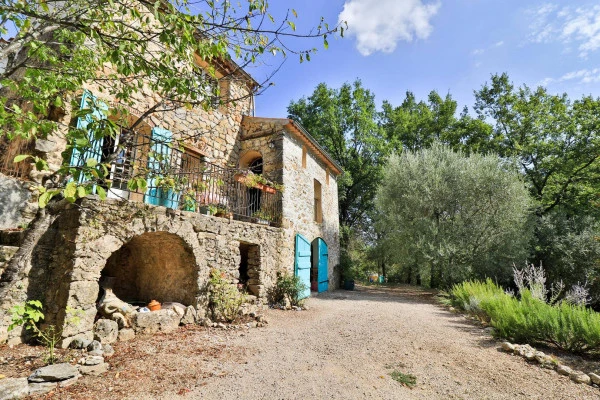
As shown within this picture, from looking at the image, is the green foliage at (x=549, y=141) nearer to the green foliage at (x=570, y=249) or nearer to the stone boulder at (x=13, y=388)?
the green foliage at (x=570, y=249)

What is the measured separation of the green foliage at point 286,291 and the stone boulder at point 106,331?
347cm

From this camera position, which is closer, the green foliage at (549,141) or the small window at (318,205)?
the small window at (318,205)

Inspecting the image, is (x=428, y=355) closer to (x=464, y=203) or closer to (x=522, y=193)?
(x=464, y=203)

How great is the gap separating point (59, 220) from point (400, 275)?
19427 mm

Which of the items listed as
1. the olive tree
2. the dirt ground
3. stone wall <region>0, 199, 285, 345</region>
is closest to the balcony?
stone wall <region>0, 199, 285, 345</region>

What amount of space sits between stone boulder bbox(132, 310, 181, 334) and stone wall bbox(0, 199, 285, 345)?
0.51m

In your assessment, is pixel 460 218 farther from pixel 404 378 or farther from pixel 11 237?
pixel 11 237

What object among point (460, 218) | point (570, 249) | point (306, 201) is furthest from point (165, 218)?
point (570, 249)

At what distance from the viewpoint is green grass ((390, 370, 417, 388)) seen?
3015 millimetres

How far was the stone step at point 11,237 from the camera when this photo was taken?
12.2 ft

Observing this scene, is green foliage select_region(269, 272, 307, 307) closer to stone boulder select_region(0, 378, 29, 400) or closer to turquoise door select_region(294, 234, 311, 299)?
turquoise door select_region(294, 234, 311, 299)

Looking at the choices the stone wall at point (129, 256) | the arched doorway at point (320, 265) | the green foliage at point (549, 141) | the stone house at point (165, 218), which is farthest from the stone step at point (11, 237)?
the green foliage at point (549, 141)

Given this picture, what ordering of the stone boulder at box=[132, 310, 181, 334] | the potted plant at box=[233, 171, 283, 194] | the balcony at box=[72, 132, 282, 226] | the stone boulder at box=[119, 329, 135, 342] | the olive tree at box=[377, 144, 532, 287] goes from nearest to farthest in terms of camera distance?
1. the stone boulder at box=[119, 329, 135, 342]
2. the stone boulder at box=[132, 310, 181, 334]
3. the balcony at box=[72, 132, 282, 226]
4. the potted plant at box=[233, 171, 283, 194]
5. the olive tree at box=[377, 144, 532, 287]

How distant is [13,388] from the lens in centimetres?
243
